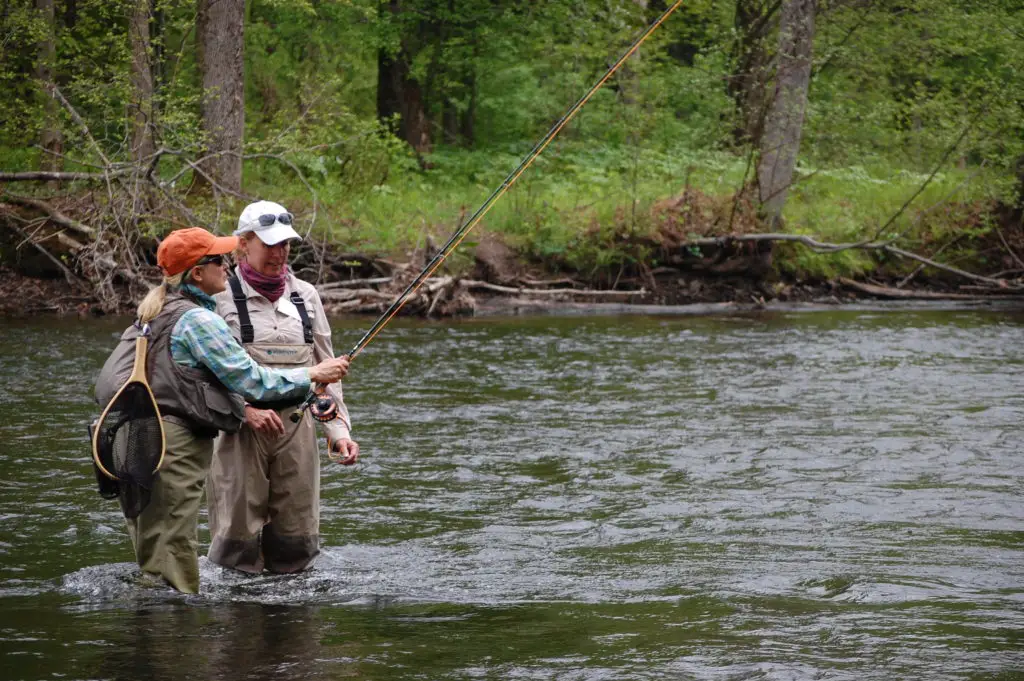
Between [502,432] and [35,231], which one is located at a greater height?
[35,231]

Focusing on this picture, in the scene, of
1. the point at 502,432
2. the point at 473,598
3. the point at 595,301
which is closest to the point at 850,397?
the point at 502,432

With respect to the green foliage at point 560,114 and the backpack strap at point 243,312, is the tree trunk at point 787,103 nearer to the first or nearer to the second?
the green foliage at point 560,114

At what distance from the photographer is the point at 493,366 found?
1381 centimetres

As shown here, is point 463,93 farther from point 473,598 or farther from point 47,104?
point 473,598

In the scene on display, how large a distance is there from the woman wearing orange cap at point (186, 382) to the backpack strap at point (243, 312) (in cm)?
21

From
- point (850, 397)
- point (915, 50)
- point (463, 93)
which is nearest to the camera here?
point (850, 397)

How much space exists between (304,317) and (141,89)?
458 inches

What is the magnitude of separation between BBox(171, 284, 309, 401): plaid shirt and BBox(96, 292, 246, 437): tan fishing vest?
0.03m

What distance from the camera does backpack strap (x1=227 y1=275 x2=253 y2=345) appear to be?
18.6 ft

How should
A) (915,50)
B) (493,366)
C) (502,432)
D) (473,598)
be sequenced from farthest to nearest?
(915,50) < (493,366) < (502,432) < (473,598)

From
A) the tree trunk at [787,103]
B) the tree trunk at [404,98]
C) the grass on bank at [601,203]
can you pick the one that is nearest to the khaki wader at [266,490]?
the grass on bank at [601,203]

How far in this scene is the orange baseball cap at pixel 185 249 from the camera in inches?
206

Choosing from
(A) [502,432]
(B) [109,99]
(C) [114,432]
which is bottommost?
(A) [502,432]

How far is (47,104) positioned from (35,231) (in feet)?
8.66
